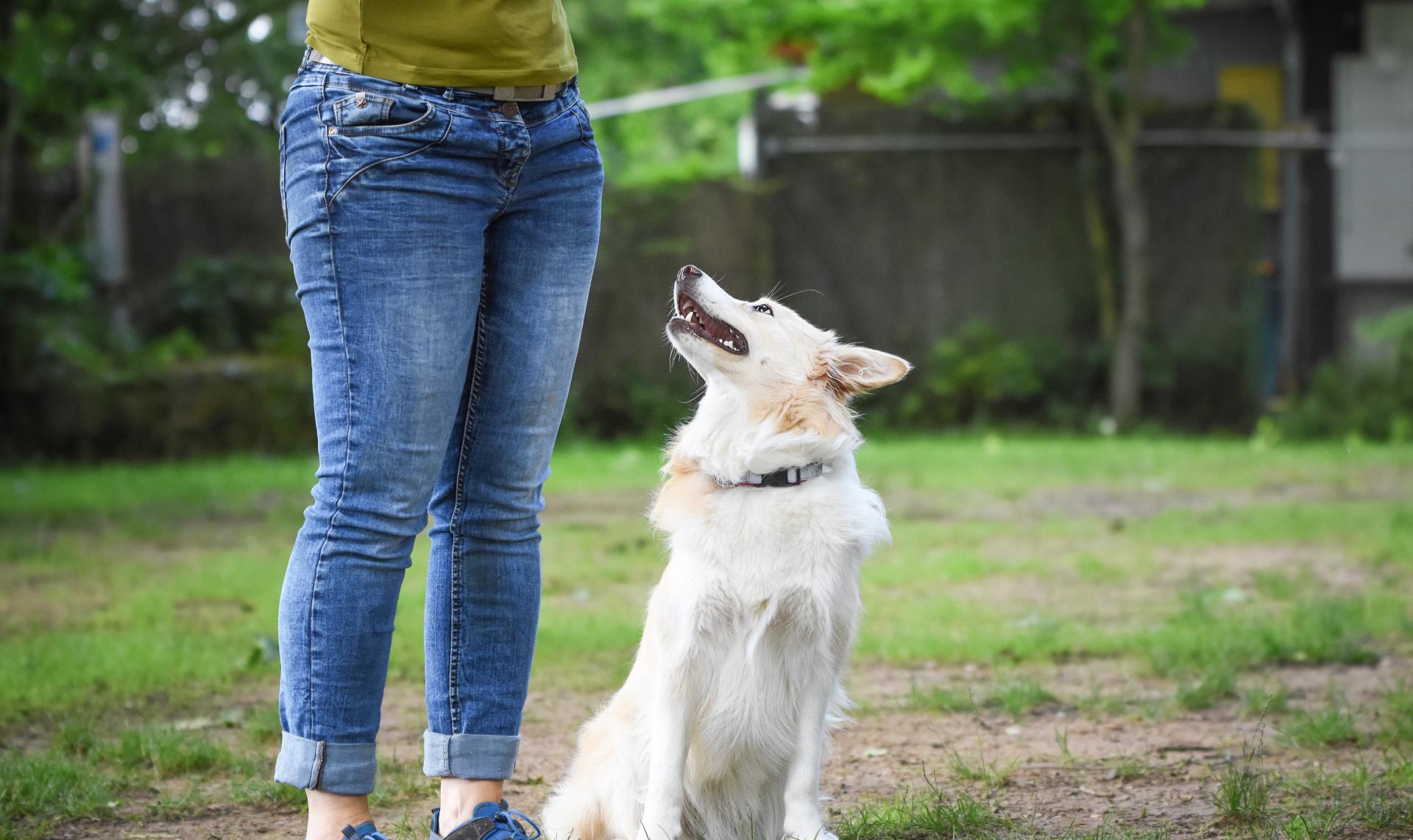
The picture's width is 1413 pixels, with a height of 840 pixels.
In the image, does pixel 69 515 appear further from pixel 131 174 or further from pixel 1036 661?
pixel 1036 661

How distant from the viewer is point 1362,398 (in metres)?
11.0

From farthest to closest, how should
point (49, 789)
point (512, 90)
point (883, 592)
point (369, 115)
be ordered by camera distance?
1. point (883, 592)
2. point (49, 789)
3. point (512, 90)
4. point (369, 115)

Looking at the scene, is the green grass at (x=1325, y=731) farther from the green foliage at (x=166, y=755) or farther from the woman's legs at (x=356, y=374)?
the green foliage at (x=166, y=755)

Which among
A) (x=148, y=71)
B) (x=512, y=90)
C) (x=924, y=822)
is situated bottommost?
(x=924, y=822)

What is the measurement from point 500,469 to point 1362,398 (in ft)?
32.7

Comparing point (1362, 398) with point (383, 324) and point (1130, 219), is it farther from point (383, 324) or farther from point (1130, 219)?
point (383, 324)

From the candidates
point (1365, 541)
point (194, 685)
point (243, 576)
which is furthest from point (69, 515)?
point (1365, 541)

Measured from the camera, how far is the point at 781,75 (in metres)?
16.0

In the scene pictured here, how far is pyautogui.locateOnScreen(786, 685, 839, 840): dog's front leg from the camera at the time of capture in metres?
2.80

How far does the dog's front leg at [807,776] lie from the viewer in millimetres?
2801

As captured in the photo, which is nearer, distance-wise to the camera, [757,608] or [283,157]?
[283,157]

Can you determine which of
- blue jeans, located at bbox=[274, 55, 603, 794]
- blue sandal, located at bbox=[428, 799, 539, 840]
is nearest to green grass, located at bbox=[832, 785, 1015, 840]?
blue sandal, located at bbox=[428, 799, 539, 840]

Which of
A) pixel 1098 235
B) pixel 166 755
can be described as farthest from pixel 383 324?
pixel 1098 235

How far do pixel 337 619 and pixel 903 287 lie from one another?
9.55m
